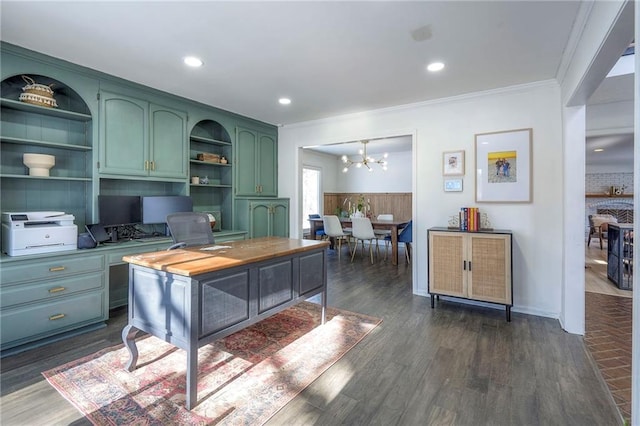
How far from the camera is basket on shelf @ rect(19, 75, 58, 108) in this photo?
2689 mm

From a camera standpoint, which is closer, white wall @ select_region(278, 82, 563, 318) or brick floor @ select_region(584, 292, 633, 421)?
brick floor @ select_region(584, 292, 633, 421)

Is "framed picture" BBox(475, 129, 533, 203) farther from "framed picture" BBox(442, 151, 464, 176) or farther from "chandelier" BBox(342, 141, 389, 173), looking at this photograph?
"chandelier" BBox(342, 141, 389, 173)

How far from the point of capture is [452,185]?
375 centimetres

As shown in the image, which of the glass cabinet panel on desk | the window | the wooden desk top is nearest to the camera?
the wooden desk top

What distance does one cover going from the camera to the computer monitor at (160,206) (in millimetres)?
3631

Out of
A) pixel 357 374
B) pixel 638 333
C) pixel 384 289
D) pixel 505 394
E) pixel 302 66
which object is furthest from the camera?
pixel 384 289

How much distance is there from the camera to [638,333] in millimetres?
1169

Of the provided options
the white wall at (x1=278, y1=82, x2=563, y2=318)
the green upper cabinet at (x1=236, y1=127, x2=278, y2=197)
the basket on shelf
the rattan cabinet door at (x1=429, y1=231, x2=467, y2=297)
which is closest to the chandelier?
the green upper cabinet at (x1=236, y1=127, x2=278, y2=197)

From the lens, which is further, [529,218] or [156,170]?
[156,170]

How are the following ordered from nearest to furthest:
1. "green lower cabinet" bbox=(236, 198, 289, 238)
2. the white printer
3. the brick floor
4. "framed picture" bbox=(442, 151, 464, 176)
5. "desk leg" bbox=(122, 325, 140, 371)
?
the brick floor
"desk leg" bbox=(122, 325, 140, 371)
the white printer
"framed picture" bbox=(442, 151, 464, 176)
"green lower cabinet" bbox=(236, 198, 289, 238)

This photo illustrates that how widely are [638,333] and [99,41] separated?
148 inches

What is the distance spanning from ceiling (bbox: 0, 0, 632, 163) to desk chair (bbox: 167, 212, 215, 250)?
4.74 ft

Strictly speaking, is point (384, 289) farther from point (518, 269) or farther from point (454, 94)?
point (454, 94)

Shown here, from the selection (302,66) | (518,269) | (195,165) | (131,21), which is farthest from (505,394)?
(195,165)
